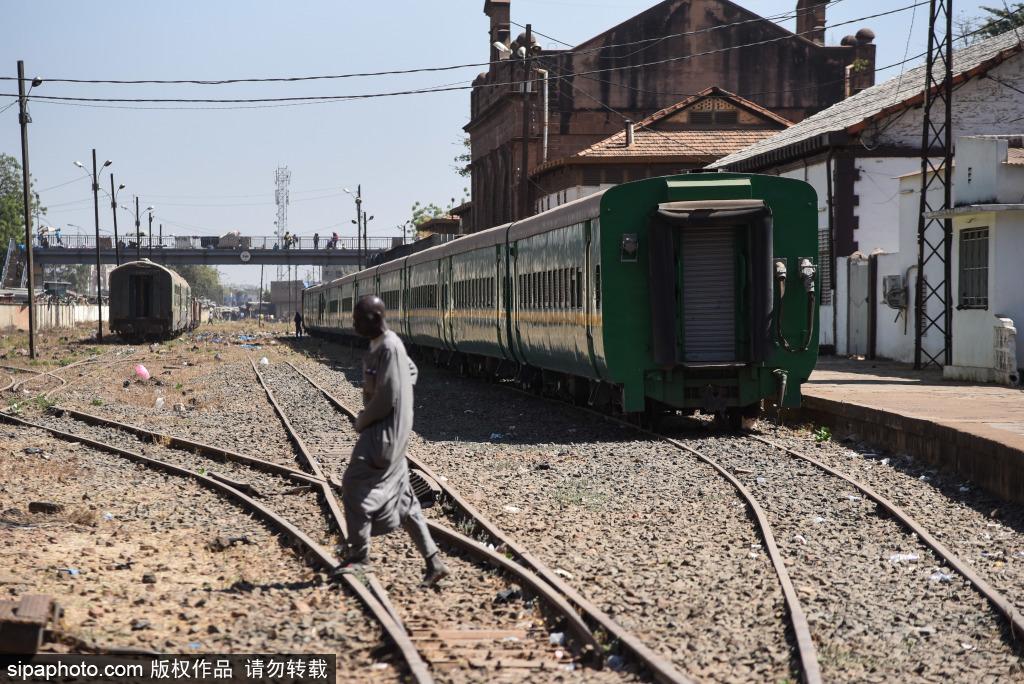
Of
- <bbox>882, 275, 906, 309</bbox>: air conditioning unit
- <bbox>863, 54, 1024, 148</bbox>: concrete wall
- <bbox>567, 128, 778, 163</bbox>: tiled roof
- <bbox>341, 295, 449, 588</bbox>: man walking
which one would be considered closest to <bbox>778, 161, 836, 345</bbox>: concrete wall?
<bbox>863, 54, 1024, 148</bbox>: concrete wall

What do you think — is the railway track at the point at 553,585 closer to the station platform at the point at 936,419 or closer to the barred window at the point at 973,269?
the station platform at the point at 936,419

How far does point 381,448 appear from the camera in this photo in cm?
791

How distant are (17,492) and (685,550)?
665cm

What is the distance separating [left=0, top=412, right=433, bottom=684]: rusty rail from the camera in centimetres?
653

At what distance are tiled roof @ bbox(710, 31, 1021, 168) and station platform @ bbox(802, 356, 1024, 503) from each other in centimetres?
945

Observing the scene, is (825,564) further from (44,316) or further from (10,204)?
(10,204)

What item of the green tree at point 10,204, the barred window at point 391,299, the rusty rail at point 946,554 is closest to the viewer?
the rusty rail at point 946,554

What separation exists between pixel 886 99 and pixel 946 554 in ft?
91.2

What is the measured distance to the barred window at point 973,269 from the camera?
76.8 feet

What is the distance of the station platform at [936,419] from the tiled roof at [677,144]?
2873 centimetres

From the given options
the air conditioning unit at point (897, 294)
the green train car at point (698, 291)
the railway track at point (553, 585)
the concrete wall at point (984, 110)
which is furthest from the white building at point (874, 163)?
the railway track at point (553, 585)

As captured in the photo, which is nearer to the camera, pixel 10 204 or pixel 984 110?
pixel 984 110

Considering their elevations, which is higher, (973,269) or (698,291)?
(973,269)

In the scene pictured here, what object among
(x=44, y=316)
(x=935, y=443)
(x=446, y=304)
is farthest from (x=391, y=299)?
(x=44, y=316)
